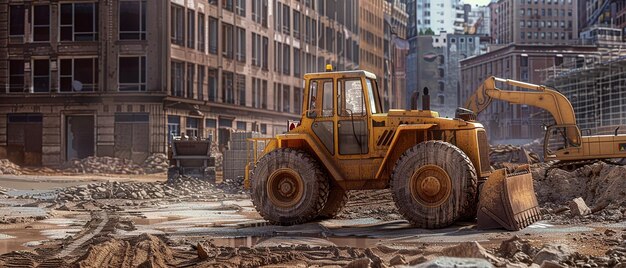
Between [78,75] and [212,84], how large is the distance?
9.40 metres

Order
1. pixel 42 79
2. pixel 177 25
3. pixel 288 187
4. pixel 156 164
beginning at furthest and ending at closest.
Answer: pixel 177 25
pixel 42 79
pixel 156 164
pixel 288 187

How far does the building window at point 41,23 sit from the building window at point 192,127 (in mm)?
9933

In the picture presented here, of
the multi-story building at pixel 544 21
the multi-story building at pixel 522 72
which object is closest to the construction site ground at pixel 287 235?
the multi-story building at pixel 522 72

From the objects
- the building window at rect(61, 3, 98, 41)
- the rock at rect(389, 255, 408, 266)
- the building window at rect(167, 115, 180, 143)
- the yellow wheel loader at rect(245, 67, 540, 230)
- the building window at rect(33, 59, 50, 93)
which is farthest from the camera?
the building window at rect(33, 59, 50, 93)

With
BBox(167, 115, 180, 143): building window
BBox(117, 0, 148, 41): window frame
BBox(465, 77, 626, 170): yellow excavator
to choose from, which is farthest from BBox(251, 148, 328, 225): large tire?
BBox(117, 0, 148, 41): window frame

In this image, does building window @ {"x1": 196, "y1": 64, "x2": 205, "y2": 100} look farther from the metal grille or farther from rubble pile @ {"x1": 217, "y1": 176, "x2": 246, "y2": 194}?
the metal grille

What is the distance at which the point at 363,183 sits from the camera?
15617 millimetres

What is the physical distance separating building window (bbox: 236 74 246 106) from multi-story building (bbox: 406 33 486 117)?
110994mm

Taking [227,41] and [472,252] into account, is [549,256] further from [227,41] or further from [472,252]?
A: [227,41]

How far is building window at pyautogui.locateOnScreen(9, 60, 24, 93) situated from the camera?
49.3 metres

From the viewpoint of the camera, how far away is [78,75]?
159 feet

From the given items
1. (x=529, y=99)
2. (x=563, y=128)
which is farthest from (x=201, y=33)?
(x=529, y=99)

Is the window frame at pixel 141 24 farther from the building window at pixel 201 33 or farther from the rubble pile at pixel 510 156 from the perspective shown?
the rubble pile at pixel 510 156

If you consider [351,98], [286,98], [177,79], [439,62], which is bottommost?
[351,98]
